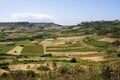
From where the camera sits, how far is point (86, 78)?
10.7 meters

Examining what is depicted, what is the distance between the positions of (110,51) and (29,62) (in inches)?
779

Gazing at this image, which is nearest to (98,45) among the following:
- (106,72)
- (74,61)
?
(74,61)

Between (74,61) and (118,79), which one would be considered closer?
(118,79)

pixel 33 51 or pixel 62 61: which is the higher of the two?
pixel 62 61

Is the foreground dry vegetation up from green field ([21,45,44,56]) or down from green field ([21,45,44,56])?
up

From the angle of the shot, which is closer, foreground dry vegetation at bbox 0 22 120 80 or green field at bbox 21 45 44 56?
foreground dry vegetation at bbox 0 22 120 80

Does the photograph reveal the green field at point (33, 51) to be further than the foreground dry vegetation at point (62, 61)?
Yes

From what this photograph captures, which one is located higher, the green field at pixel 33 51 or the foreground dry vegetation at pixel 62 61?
the foreground dry vegetation at pixel 62 61

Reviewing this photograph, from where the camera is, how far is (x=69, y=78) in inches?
398

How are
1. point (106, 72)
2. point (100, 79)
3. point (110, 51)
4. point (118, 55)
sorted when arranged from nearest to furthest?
point (100, 79), point (106, 72), point (118, 55), point (110, 51)

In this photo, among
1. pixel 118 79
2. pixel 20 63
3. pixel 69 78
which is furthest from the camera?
pixel 20 63

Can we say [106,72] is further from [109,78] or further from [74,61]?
[74,61]

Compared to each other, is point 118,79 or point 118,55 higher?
point 118,79

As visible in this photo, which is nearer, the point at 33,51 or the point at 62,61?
the point at 62,61
